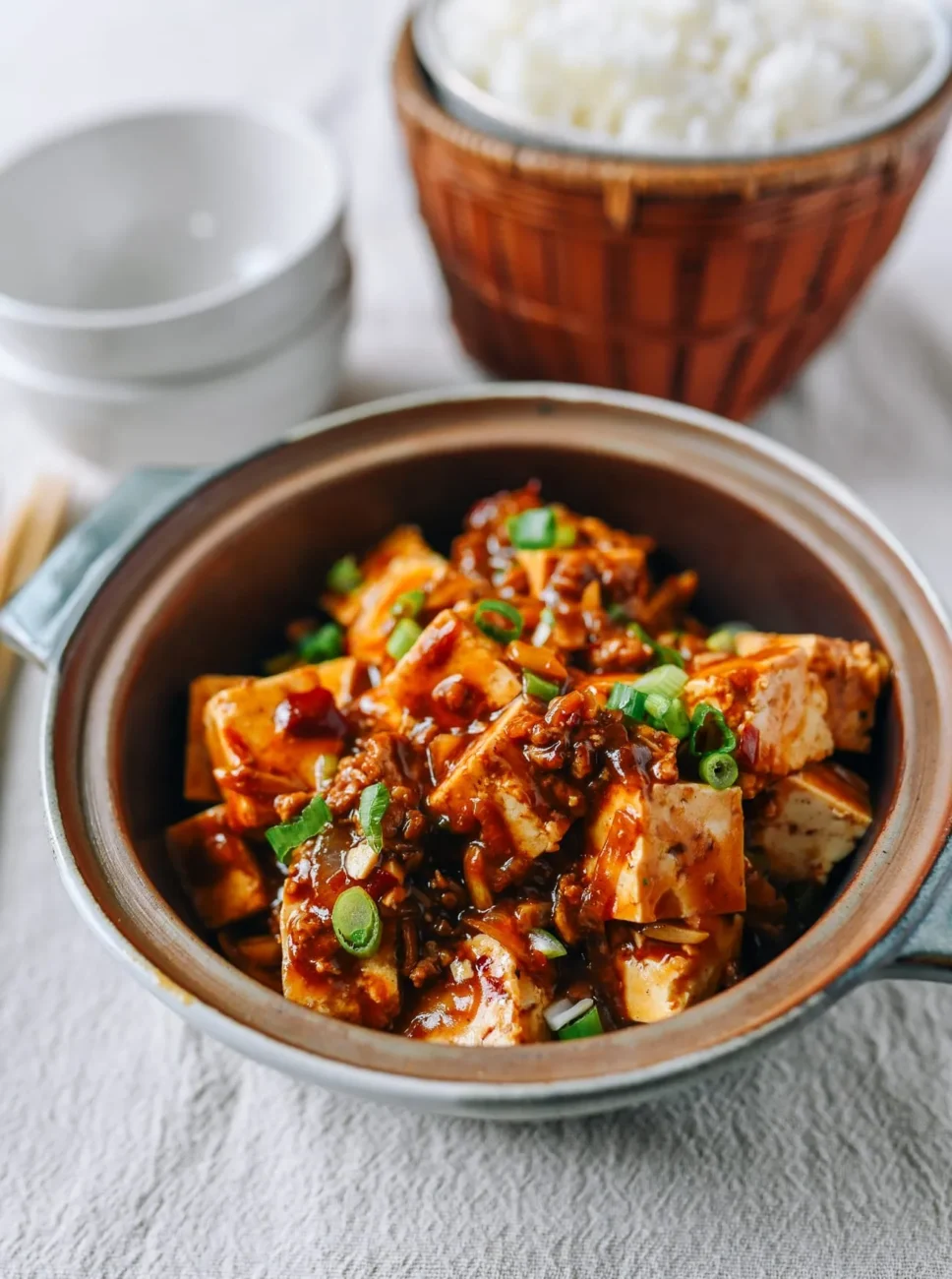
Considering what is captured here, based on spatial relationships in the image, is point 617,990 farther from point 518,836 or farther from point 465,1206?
point 465,1206

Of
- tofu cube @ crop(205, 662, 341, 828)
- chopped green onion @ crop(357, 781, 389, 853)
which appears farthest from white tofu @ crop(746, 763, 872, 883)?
tofu cube @ crop(205, 662, 341, 828)

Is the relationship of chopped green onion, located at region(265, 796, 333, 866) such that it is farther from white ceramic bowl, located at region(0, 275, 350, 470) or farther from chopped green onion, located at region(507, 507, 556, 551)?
white ceramic bowl, located at region(0, 275, 350, 470)

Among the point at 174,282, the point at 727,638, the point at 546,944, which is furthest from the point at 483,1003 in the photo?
the point at 174,282

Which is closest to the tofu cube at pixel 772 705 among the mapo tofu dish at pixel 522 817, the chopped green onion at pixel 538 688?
the mapo tofu dish at pixel 522 817

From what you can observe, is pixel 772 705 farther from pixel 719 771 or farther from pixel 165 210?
pixel 165 210

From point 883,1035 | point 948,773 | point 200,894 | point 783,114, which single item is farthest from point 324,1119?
point 783,114

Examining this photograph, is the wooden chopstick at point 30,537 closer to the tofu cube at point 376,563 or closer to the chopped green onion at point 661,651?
the tofu cube at point 376,563
